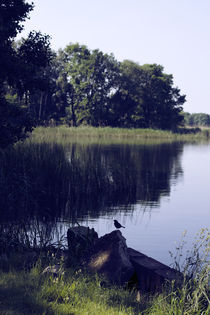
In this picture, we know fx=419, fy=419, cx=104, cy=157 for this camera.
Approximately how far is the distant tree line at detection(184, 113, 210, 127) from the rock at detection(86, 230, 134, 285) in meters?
174

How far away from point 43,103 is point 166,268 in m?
66.0

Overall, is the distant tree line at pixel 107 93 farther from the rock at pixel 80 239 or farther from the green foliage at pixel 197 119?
the green foliage at pixel 197 119

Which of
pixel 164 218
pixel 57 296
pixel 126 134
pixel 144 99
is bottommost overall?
pixel 164 218

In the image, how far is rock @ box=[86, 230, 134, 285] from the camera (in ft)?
23.8

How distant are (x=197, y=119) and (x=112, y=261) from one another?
187228 millimetres

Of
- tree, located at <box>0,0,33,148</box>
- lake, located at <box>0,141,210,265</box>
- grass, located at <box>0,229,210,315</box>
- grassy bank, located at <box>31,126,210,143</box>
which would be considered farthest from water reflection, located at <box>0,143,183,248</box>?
grassy bank, located at <box>31,126,210,143</box>

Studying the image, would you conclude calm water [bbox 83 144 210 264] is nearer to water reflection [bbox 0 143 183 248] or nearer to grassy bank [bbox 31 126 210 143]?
water reflection [bbox 0 143 183 248]

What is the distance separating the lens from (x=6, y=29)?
40.5ft

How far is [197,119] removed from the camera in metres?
189

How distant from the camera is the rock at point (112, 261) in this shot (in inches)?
285

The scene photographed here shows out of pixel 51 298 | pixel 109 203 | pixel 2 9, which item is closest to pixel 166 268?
pixel 51 298

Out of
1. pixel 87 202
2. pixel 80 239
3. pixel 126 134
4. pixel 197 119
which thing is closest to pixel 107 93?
pixel 126 134

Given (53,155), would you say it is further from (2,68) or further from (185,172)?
(185,172)

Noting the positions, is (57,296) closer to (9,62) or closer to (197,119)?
(9,62)
